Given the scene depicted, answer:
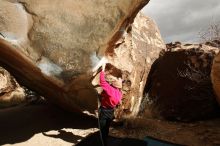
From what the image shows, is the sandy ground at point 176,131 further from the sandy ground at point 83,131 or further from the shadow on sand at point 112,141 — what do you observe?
the shadow on sand at point 112,141

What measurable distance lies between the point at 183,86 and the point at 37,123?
10.5 ft

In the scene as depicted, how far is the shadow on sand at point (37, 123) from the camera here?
7.49 meters

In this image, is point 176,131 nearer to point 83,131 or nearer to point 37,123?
point 83,131

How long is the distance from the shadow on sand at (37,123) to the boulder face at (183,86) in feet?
5.76

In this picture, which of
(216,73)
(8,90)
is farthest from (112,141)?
(8,90)

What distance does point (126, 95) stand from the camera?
8375 mm

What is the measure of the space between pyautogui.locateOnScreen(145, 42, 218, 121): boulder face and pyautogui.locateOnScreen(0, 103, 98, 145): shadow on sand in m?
Result: 1.75

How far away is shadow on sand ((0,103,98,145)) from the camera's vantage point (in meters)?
7.49

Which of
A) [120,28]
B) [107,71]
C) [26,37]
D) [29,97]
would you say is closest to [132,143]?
[107,71]

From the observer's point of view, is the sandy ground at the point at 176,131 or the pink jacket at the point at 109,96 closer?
the pink jacket at the point at 109,96

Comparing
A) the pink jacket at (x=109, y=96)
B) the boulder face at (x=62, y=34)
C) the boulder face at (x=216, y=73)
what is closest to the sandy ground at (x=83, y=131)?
the boulder face at (x=216, y=73)

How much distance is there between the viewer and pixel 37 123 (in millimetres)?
8227

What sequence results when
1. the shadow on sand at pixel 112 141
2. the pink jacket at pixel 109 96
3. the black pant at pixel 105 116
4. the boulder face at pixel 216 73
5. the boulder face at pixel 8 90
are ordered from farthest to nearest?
the boulder face at pixel 8 90 < the boulder face at pixel 216 73 < the shadow on sand at pixel 112 141 < the black pant at pixel 105 116 < the pink jacket at pixel 109 96

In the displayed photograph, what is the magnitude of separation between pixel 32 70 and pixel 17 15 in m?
0.99
